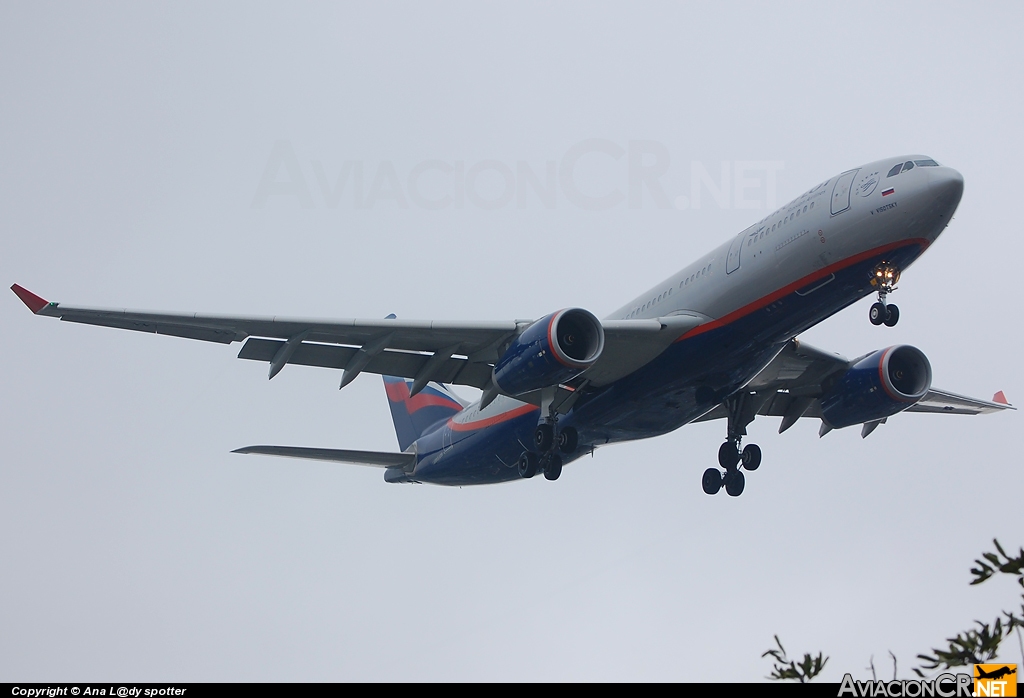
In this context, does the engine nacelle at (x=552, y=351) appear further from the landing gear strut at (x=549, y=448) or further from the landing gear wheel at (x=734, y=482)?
the landing gear wheel at (x=734, y=482)

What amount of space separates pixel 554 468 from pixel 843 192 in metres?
9.60

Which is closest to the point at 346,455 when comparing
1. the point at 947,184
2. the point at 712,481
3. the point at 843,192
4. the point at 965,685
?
the point at 712,481

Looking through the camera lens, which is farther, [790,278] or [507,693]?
[790,278]

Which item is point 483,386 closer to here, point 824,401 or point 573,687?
point 824,401

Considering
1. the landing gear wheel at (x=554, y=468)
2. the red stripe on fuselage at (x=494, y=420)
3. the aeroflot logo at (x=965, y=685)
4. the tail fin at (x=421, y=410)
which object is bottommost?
the aeroflot logo at (x=965, y=685)

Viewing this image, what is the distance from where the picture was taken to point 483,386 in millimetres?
27828

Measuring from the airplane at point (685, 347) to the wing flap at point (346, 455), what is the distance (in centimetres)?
7

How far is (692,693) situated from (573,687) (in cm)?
141

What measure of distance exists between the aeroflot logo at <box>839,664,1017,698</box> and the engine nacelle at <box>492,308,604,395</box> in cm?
1552

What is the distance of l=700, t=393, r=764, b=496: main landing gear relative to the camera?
29.6 meters

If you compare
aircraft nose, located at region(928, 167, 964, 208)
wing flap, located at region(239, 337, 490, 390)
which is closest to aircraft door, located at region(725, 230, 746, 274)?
aircraft nose, located at region(928, 167, 964, 208)

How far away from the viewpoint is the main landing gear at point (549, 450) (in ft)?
87.4

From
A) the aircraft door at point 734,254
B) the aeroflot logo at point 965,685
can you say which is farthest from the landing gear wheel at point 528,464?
the aeroflot logo at point 965,685

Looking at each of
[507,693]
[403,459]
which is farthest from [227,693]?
[403,459]
